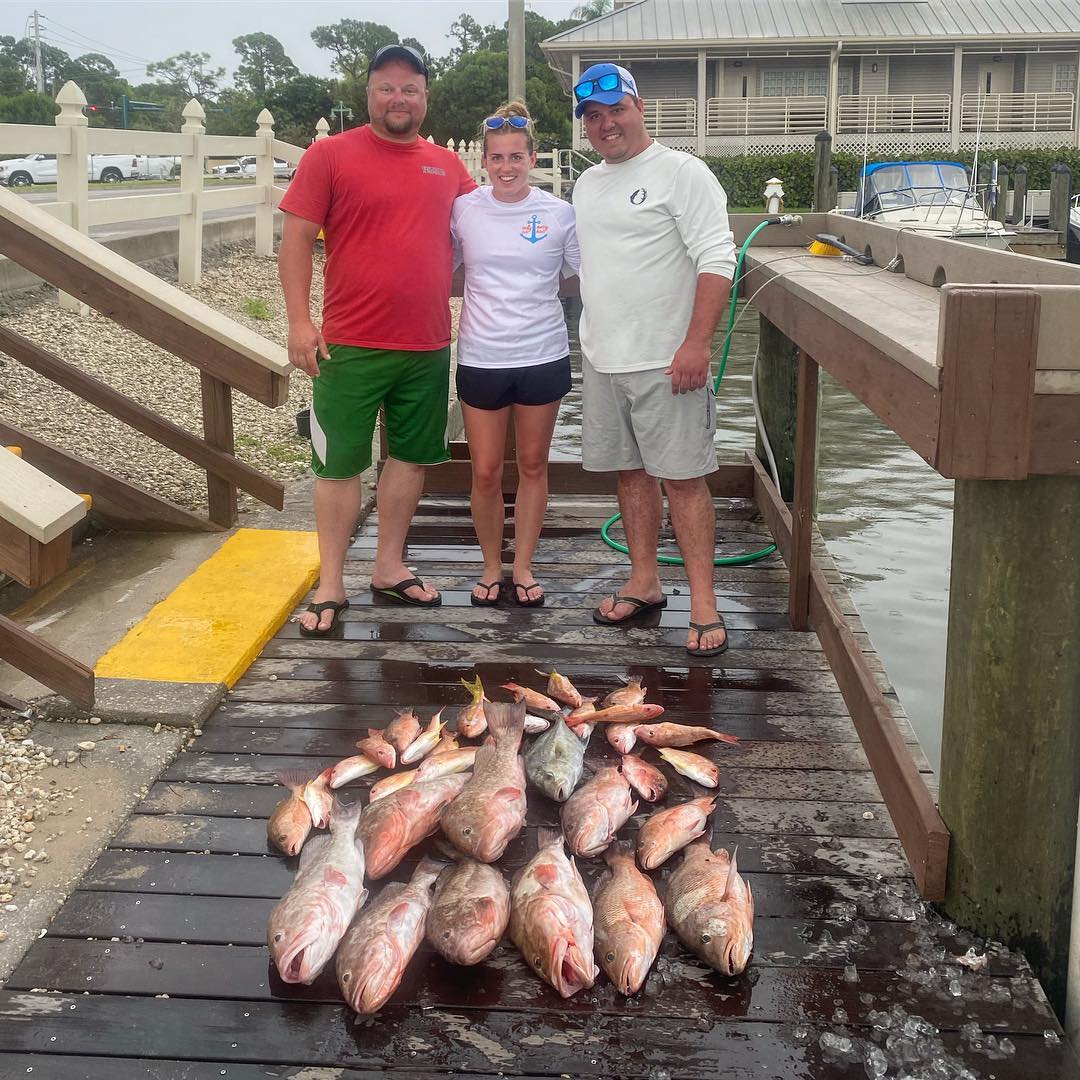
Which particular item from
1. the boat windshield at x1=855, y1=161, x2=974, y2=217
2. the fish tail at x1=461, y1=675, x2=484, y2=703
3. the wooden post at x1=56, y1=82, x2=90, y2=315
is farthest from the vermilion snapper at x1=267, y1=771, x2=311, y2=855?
the boat windshield at x1=855, y1=161, x2=974, y2=217

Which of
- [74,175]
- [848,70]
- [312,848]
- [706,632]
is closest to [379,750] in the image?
[312,848]

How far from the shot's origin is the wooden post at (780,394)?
20.6 feet

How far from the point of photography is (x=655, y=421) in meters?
4.50

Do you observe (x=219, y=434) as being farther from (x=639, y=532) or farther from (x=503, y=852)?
(x=503, y=852)

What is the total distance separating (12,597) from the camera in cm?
497

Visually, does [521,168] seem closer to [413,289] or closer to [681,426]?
[413,289]

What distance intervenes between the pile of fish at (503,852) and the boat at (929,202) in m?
13.4

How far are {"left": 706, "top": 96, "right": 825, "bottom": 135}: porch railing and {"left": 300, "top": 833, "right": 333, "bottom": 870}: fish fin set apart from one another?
36.5 metres

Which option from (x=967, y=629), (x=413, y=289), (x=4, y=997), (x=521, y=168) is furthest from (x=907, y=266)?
(x=4, y=997)

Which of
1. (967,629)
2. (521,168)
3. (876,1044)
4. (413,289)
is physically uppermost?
(521,168)

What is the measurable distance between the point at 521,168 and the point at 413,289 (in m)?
0.58

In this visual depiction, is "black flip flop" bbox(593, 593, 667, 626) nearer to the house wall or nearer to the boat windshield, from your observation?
the boat windshield

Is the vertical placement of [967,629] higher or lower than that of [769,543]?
higher

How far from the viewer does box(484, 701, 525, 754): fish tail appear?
3.53 metres
